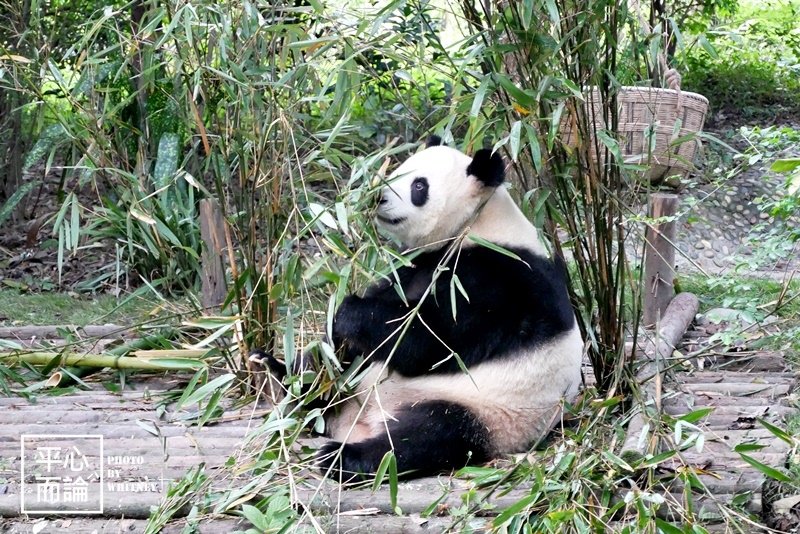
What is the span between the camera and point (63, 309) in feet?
20.5

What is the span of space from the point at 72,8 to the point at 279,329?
5089 mm

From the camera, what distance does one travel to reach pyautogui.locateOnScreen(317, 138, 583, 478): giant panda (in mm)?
3135

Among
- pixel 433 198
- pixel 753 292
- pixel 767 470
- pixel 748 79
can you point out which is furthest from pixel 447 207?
pixel 748 79

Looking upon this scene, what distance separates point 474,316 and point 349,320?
45 centimetres

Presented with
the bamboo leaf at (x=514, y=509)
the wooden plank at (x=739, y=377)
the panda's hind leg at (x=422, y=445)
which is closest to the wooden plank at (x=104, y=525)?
the panda's hind leg at (x=422, y=445)

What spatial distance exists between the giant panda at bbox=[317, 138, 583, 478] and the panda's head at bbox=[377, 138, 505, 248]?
1cm

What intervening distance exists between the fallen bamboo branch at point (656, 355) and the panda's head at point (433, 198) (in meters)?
0.85

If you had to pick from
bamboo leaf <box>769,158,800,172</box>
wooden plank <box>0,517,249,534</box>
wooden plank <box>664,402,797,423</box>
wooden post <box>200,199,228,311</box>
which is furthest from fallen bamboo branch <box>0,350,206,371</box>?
bamboo leaf <box>769,158,800,172</box>

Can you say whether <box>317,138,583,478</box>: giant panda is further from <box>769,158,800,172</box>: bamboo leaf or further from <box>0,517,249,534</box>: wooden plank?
<box>769,158,800,172</box>: bamboo leaf

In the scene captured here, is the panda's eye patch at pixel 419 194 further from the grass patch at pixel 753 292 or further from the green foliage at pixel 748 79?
the green foliage at pixel 748 79

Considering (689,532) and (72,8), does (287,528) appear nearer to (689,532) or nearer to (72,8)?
(689,532)

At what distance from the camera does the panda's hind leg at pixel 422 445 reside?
302 centimetres

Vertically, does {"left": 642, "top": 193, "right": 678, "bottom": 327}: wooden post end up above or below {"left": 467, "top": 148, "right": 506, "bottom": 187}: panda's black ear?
below

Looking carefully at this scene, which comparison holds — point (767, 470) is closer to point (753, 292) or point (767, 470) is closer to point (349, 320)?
point (349, 320)
